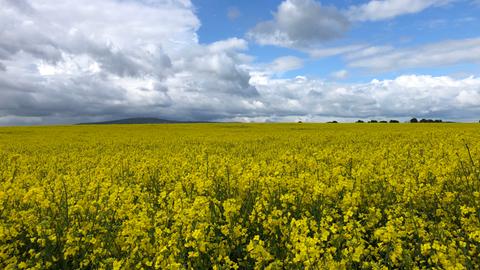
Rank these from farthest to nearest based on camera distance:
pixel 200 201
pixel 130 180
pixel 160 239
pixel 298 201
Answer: pixel 130 180 < pixel 298 201 < pixel 200 201 < pixel 160 239

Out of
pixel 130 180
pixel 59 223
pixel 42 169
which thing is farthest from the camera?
pixel 42 169

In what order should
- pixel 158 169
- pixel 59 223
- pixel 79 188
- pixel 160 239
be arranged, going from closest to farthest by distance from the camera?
pixel 160 239 → pixel 59 223 → pixel 79 188 → pixel 158 169

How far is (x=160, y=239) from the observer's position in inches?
173

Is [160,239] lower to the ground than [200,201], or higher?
lower

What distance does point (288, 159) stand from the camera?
11273mm

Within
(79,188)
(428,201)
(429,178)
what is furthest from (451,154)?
(79,188)

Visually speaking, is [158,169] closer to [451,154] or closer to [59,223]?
[59,223]

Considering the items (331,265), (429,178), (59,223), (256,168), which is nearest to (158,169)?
(256,168)

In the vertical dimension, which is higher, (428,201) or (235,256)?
(428,201)

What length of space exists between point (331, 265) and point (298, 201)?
10.5 ft

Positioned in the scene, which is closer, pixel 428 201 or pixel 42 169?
pixel 428 201

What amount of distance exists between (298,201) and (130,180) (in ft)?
17.3

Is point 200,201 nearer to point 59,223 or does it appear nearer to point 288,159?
point 59,223

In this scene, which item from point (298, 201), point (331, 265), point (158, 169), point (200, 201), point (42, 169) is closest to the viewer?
point (331, 265)
